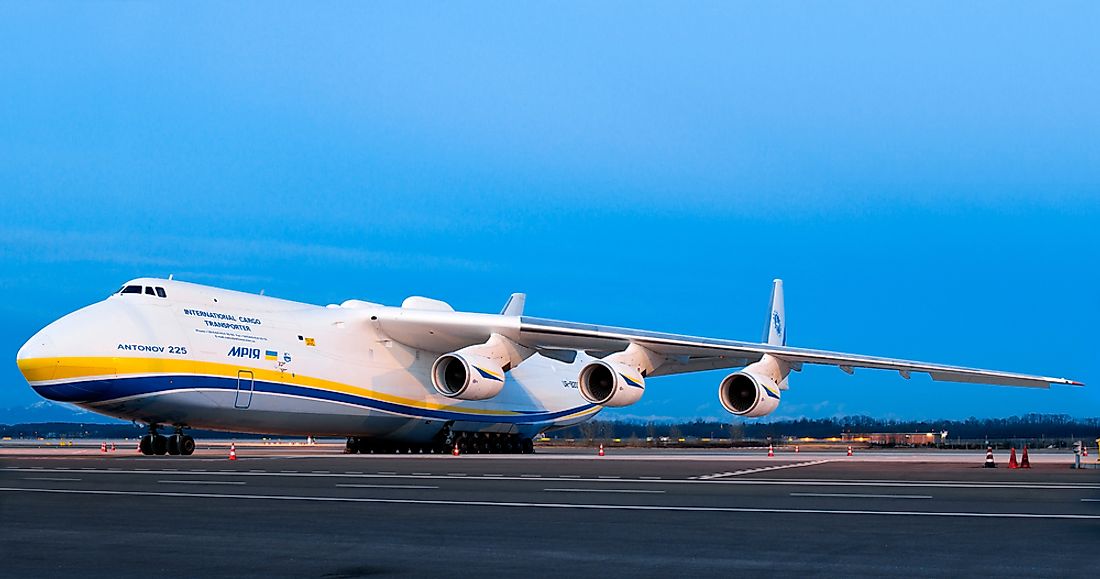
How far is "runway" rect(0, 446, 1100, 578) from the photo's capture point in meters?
7.65

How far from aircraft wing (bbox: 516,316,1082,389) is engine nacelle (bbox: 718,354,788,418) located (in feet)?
2.50

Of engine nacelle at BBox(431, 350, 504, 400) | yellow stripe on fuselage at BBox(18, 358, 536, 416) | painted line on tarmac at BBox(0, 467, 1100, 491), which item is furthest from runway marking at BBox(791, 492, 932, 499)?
yellow stripe on fuselage at BBox(18, 358, 536, 416)

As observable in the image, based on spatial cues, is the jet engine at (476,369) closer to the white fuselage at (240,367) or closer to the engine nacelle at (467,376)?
the engine nacelle at (467,376)

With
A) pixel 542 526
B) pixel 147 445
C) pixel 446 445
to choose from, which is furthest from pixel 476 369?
pixel 542 526

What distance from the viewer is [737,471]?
2112 centimetres

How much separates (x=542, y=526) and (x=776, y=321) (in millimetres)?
30557

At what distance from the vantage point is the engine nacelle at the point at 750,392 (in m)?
28.2

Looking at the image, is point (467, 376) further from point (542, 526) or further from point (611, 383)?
point (542, 526)

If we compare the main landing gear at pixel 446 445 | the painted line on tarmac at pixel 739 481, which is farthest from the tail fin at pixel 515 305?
the painted line on tarmac at pixel 739 481

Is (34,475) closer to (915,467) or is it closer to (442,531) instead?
(442,531)

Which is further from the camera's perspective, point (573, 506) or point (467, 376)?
point (467, 376)

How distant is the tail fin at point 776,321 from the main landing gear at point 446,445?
8501mm

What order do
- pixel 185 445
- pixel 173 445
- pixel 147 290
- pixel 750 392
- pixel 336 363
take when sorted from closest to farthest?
pixel 147 290
pixel 750 392
pixel 173 445
pixel 185 445
pixel 336 363

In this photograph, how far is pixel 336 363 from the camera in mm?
30531
